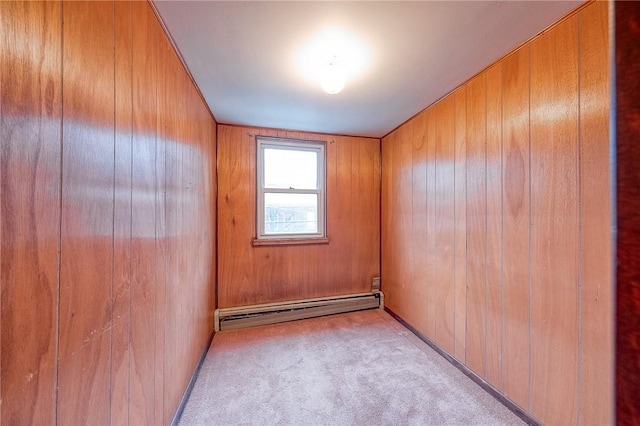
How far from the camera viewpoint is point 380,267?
3.09 m

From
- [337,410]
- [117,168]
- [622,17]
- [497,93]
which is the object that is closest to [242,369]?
[337,410]

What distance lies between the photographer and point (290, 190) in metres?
2.83

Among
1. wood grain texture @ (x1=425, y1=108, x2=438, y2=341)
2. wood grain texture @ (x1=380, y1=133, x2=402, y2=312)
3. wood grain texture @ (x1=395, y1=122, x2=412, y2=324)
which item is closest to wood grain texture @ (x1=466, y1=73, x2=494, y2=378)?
wood grain texture @ (x1=425, y1=108, x2=438, y2=341)

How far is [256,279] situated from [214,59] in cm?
207

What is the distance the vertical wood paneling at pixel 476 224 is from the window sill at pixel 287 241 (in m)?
1.57

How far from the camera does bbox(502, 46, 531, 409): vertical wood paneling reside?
138cm

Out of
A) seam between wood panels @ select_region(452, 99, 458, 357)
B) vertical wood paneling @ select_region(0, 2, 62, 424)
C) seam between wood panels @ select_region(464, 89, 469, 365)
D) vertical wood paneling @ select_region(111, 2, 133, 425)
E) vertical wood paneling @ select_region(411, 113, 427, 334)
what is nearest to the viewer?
vertical wood paneling @ select_region(0, 2, 62, 424)

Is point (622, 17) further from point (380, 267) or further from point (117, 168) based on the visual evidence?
point (380, 267)

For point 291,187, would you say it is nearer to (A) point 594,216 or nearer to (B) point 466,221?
(B) point 466,221

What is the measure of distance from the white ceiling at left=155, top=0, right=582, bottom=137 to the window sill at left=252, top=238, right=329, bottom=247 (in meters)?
1.40

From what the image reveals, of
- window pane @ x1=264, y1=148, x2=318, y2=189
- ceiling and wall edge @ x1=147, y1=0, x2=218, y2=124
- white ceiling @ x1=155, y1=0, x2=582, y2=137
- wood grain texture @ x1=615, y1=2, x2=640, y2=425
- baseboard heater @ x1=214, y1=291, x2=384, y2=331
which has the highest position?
white ceiling @ x1=155, y1=0, x2=582, y2=137

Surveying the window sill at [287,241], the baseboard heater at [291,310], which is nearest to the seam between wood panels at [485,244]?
the baseboard heater at [291,310]

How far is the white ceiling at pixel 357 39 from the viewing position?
1131 mm

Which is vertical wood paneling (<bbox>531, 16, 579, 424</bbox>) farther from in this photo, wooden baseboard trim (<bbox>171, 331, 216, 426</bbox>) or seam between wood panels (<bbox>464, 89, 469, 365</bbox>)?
wooden baseboard trim (<bbox>171, 331, 216, 426</bbox>)
